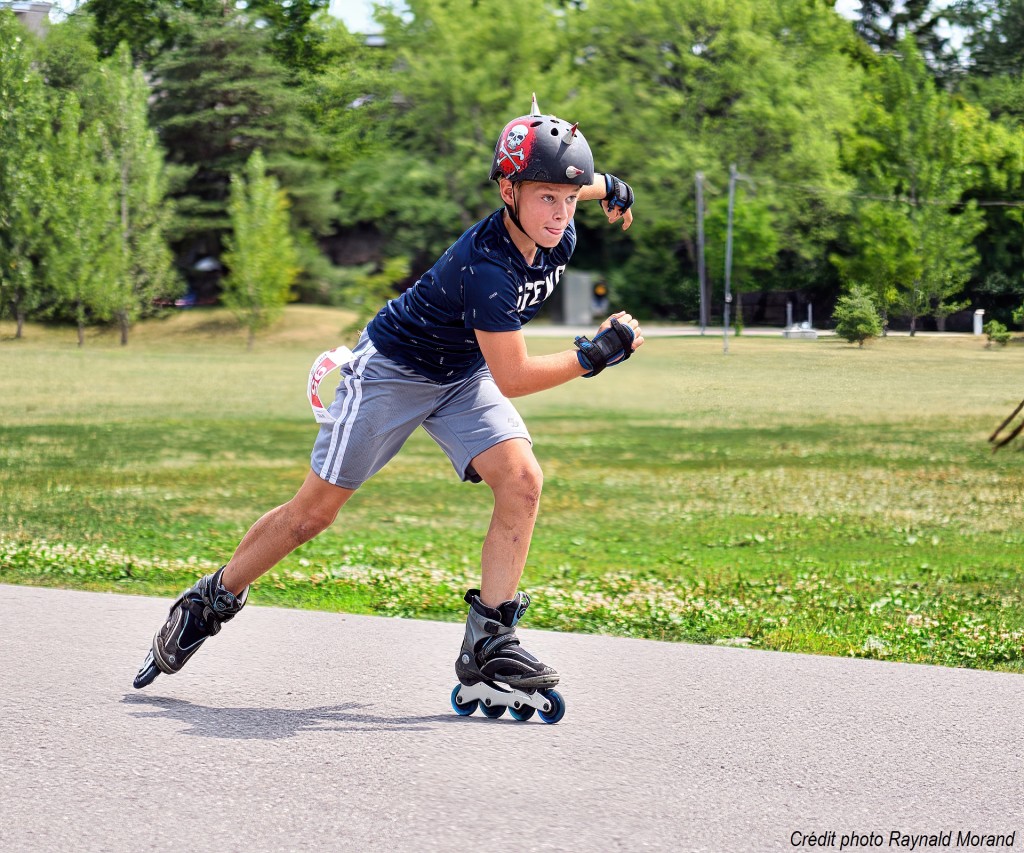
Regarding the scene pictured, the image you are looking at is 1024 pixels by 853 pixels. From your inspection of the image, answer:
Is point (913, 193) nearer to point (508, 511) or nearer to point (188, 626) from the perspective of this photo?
point (508, 511)

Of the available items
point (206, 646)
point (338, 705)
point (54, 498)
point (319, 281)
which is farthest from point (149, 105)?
point (338, 705)

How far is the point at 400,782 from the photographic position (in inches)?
136

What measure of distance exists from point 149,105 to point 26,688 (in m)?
10.9

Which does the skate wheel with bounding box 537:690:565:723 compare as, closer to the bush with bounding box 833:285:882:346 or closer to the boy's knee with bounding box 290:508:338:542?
the boy's knee with bounding box 290:508:338:542

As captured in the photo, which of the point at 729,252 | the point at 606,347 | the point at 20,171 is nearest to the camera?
the point at 606,347

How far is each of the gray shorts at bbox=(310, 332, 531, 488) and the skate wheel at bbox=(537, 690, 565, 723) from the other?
72 cm

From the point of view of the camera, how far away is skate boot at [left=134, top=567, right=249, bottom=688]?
434cm

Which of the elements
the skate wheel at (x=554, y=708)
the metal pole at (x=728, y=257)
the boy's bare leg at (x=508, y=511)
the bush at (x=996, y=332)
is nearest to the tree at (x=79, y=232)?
the metal pole at (x=728, y=257)

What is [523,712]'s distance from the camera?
13.5ft

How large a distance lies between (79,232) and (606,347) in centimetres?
1103

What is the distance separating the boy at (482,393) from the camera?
400 centimetres

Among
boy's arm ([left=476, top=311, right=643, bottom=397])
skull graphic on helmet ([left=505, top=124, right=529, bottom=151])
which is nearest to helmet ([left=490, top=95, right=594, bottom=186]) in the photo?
skull graphic on helmet ([left=505, top=124, right=529, bottom=151])

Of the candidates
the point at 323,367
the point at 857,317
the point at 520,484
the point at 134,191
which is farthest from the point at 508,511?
the point at 134,191

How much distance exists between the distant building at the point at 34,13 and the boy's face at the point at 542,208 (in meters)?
11.0
